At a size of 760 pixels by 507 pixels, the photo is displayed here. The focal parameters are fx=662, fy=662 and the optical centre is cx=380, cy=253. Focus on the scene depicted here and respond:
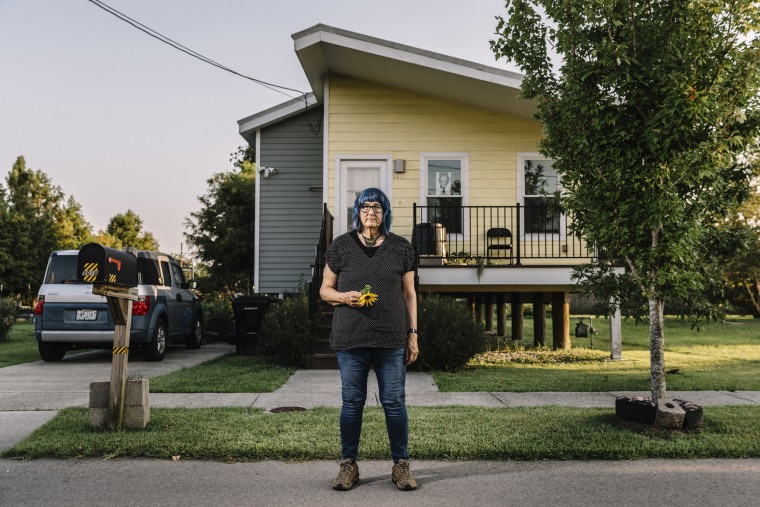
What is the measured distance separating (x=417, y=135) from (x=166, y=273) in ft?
17.6

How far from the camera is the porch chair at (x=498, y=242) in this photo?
39.2ft

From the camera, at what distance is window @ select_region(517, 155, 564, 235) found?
12.5 metres

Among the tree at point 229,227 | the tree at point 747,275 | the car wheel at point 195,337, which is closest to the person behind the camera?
the car wheel at point 195,337

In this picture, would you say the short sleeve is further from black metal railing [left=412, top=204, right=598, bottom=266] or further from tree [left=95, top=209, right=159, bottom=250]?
tree [left=95, top=209, right=159, bottom=250]

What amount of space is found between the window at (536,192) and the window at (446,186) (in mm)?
1133

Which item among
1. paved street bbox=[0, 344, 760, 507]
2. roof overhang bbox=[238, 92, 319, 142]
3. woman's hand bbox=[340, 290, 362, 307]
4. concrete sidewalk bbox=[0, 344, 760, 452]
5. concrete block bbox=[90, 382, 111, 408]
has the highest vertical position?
roof overhang bbox=[238, 92, 319, 142]

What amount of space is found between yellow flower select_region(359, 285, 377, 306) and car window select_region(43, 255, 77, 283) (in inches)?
331

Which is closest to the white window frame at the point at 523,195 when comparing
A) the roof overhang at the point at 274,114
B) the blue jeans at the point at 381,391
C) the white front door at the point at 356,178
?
the white front door at the point at 356,178

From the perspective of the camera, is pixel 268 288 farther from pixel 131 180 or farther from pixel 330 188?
pixel 131 180

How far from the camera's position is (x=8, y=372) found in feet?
31.7

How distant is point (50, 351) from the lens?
11078 millimetres

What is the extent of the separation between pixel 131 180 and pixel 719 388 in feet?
69.9

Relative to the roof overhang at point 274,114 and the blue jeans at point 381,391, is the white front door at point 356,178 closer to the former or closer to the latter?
the roof overhang at point 274,114

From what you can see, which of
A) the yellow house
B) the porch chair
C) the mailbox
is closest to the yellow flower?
the mailbox
